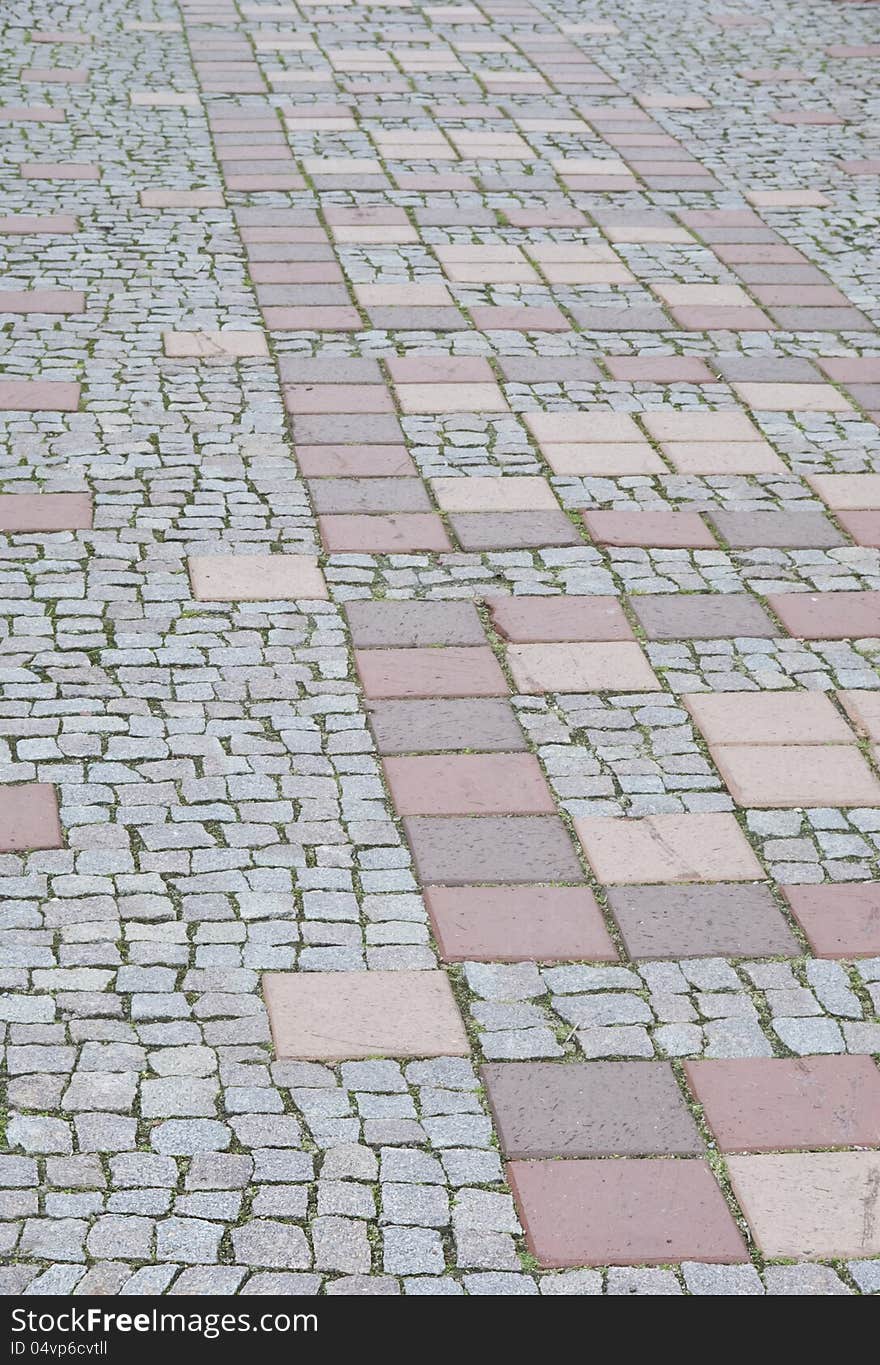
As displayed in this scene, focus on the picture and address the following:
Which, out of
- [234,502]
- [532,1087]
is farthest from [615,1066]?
[234,502]

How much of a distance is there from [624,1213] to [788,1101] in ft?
1.34

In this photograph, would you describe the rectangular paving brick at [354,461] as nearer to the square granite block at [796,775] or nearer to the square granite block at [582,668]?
the square granite block at [582,668]

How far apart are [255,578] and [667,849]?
1.52 m

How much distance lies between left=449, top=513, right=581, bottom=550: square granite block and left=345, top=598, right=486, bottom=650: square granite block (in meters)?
0.39

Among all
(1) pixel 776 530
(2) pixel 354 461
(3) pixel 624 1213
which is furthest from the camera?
(2) pixel 354 461

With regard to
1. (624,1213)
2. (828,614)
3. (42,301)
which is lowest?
(42,301)

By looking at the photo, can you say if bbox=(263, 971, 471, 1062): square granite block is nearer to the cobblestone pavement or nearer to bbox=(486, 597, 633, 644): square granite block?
the cobblestone pavement

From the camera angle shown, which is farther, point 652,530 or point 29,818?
point 652,530

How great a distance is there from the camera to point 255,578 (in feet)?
15.0

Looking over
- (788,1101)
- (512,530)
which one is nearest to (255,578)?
(512,530)

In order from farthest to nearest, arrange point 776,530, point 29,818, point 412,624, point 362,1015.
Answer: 1. point 776,530
2. point 412,624
3. point 29,818
4. point 362,1015

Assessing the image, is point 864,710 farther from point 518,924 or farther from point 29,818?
point 29,818

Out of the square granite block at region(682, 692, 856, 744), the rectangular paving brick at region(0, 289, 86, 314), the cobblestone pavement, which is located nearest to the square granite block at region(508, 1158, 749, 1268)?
the cobblestone pavement

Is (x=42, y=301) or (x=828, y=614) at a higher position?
(x=828, y=614)
